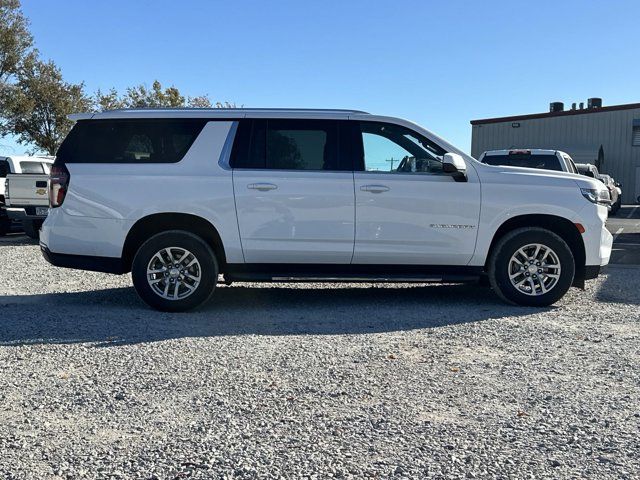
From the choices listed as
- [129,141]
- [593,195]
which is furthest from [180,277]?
[593,195]

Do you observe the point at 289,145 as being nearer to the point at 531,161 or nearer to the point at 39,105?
the point at 531,161

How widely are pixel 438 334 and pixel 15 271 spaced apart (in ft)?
22.2

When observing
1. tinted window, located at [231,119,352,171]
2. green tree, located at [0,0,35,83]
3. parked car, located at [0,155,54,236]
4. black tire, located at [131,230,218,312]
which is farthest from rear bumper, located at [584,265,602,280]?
green tree, located at [0,0,35,83]

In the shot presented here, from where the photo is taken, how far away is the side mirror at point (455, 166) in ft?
20.6

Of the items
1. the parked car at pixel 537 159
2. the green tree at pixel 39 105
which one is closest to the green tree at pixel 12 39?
the green tree at pixel 39 105

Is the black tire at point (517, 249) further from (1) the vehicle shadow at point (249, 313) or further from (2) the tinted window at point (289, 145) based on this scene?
(2) the tinted window at point (289, 145)

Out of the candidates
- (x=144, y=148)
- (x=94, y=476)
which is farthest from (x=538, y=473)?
(x=144, y=148)

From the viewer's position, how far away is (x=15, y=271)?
947cm

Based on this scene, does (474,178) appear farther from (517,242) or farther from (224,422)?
(224,422)

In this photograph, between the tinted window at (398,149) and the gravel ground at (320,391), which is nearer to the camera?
the gravel ground at (320,391)

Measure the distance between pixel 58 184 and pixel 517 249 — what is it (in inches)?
185

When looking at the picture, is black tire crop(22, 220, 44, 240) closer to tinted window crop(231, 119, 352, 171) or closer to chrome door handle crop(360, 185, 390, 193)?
tinted window crop(231, 119, 352, 171)

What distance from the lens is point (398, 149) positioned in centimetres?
661

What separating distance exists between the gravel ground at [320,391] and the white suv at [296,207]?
45 centimetres
